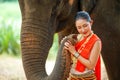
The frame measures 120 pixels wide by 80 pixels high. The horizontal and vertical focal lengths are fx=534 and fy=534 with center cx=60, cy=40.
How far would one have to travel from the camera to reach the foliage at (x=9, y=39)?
48.8 feet

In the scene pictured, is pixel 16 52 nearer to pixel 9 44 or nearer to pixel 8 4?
pixel 9 44

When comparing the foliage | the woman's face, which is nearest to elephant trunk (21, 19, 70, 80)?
the woman's face

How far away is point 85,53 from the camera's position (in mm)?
4461

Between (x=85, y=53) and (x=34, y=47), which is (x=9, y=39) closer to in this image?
(x=34, y=47)

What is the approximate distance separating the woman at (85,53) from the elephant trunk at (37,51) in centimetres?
11

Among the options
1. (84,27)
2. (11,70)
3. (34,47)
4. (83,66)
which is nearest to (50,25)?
(34,47)

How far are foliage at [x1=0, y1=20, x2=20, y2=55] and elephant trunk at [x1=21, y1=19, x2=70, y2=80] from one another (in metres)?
9.47

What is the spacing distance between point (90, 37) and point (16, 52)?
10571 mm

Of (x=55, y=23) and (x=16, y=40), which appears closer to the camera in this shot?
(x=55, y=23)

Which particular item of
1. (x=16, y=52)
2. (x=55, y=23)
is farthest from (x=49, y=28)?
(x=16, y=52)

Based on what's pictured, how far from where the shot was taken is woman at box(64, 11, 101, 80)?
14.5 ft

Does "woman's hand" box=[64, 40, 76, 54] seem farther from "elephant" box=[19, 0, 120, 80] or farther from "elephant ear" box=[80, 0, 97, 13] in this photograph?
"elephant ear" box=[80, 0, 97, 13]

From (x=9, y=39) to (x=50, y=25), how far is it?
10392mm

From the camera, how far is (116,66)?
653cm
